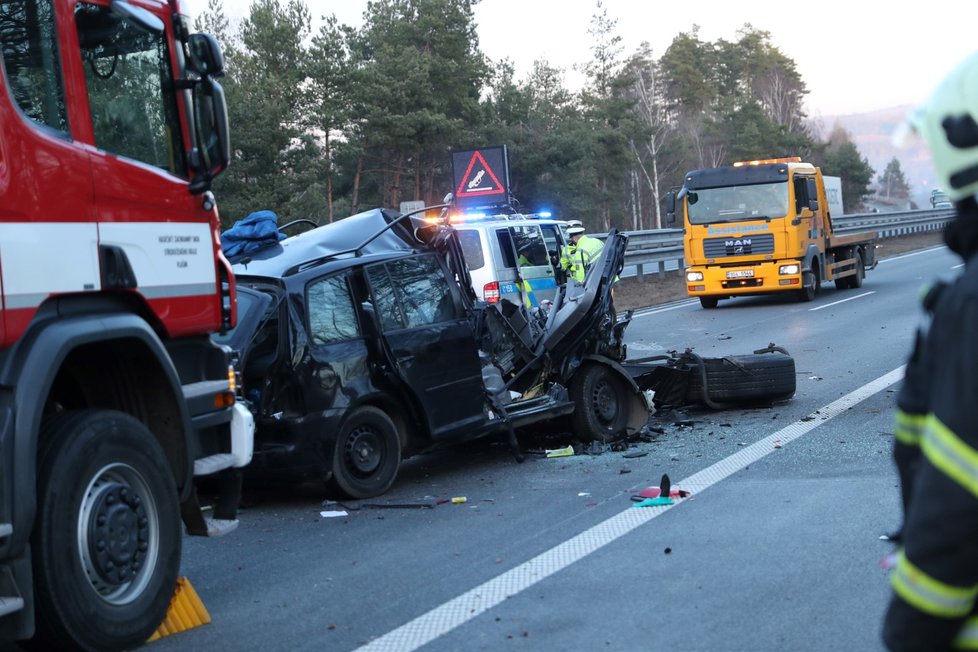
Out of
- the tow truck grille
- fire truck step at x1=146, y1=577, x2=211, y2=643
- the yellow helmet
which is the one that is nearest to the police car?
the tow truck grille

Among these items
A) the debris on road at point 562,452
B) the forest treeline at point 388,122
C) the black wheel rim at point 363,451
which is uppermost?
the forest treeline at point 388,122

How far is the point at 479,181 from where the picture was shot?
25.4 m

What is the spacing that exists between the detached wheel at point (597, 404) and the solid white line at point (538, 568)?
1.18m

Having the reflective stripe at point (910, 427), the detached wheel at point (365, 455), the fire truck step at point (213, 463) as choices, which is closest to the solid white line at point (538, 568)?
the fire truck step at point (213, 463)

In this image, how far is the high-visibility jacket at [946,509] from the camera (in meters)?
1.82

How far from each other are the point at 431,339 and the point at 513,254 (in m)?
9.28

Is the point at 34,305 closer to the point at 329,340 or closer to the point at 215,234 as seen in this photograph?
the point at 215,234

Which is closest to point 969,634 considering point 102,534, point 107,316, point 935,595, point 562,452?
point 935,595

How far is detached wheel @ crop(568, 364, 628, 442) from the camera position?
9.55 meters

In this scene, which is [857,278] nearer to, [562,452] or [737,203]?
[737,203]

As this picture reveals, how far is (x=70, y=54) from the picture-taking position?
5168mm

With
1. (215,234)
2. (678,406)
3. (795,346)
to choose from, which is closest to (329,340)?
(215,234)

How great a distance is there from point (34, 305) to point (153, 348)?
675 mm

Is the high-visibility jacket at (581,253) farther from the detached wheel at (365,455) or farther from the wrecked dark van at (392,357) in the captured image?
the detached wheel at (365,455)
